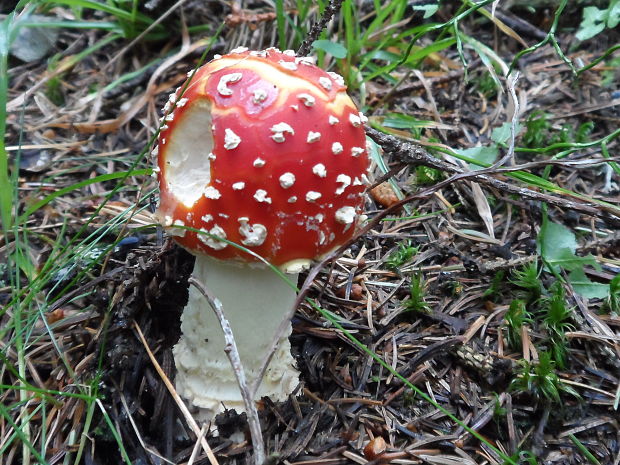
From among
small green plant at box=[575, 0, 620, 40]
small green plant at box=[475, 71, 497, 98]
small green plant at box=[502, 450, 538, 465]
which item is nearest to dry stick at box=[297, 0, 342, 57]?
small green plant at box=[575, 0, 620, 40]

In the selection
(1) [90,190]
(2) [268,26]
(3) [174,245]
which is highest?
(2) [268,26]

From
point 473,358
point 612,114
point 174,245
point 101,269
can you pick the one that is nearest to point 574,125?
point 612,114

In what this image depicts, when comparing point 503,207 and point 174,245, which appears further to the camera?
point 503,207

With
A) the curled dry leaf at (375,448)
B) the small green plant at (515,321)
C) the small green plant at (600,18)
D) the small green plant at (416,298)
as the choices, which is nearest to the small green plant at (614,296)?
the small green plant at (515,321)

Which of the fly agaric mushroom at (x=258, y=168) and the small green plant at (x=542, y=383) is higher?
the fly agaric mushroom at (x=258, y=168)

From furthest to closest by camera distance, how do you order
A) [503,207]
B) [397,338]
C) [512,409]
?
[503,207] < [397,338] < [512,409]

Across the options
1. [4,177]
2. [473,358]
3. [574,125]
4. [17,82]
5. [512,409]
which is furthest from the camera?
[17,82]

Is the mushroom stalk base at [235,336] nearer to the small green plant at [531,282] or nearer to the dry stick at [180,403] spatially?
the dry stick at [180,403]

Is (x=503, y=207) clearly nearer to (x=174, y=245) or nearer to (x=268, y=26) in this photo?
(x=174, y=245)
